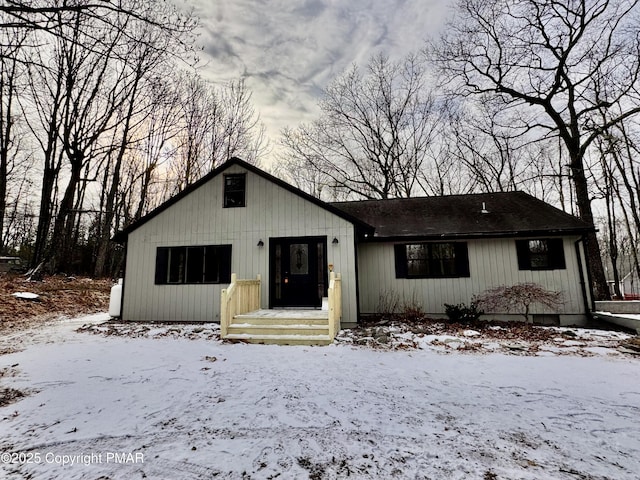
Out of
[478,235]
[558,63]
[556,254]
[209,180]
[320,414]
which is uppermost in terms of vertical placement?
[558,63]

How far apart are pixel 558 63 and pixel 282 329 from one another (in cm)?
1576

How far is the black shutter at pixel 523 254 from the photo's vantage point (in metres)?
8.90

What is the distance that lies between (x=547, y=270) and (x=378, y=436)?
8.75 metres

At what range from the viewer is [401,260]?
9602 mm

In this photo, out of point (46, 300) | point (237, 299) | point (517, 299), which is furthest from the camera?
point (46, 300)

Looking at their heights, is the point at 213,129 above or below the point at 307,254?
above

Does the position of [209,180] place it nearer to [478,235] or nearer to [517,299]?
[478,235]

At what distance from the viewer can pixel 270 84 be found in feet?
38.7

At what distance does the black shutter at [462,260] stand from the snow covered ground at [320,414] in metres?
3.68

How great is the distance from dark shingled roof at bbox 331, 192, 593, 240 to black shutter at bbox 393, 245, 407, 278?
1.56 feet

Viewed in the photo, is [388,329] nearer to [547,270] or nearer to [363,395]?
[363,395]

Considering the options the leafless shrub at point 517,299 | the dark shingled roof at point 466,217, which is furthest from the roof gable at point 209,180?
the leafless shrub at point 517,299
